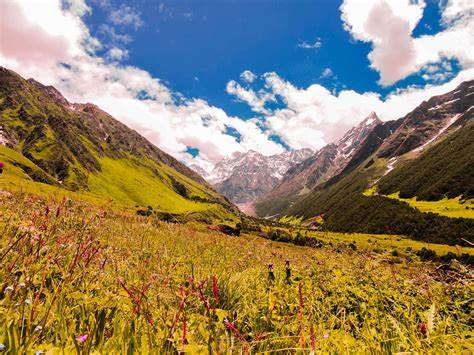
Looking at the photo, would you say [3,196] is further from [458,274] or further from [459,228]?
[459,228]

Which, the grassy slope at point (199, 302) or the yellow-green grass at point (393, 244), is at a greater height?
the yellow-green grass at point (393, 244)

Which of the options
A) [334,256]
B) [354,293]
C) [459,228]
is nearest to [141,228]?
[334,256]

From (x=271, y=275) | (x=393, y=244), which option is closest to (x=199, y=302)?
(x=271, y=275)

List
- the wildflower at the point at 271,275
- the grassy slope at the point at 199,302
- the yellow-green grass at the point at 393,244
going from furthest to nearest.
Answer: the yellow-green grass at the point at 393,244 → the wildflower at the point at 271,275 → the grassy slope at the point at 199,302

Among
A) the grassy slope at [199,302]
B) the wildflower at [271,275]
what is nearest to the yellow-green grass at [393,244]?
the grassy slope at [199,302]

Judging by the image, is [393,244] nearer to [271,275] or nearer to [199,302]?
[271,275]

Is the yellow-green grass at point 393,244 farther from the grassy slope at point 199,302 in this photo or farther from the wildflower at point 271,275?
the wildflower at point 271,275

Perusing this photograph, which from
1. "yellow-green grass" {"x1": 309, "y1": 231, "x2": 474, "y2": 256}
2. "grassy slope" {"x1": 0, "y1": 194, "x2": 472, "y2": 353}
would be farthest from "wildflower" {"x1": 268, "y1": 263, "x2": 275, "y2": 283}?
"yellow-green grass" {"x1": 309, "y1": 231, "x2": 474, "y2": 256}

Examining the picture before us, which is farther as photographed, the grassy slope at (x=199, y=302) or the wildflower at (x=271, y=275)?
the wildflower at (x=271, y=275)

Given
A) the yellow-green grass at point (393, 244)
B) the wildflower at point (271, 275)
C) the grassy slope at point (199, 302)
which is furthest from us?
the yellow-green grass at point (393, 244)

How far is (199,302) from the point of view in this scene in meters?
4.80

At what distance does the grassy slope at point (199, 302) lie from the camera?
279 centimetres

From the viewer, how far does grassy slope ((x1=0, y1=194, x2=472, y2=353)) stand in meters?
2.79

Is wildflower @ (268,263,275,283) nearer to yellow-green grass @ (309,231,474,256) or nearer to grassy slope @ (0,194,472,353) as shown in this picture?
grassy slope @ (0,194,472,353)
